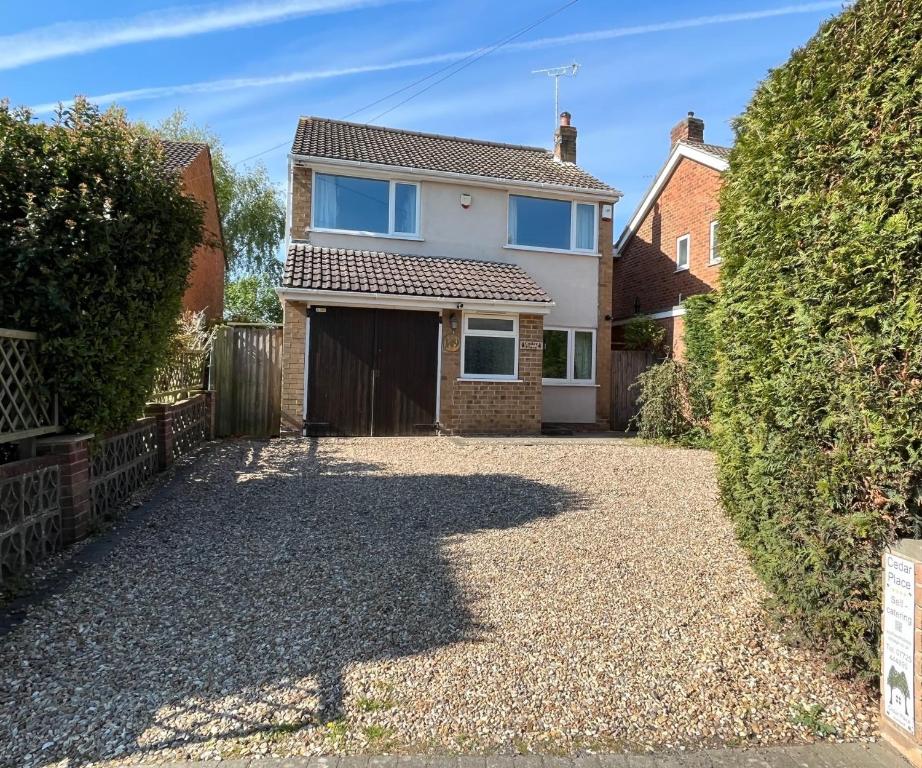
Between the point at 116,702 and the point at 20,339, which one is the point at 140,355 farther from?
the point at 116,702

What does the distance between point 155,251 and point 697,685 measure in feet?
17.6

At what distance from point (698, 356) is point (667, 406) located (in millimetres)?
1173

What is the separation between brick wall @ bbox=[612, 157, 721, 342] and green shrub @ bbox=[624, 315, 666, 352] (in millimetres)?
1199

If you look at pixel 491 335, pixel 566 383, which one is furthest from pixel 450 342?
pixel 566 383

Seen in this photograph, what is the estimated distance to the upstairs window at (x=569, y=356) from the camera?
46.3ft

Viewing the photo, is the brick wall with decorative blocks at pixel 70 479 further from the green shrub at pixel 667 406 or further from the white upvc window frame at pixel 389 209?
the green shrub at pixel 667 406

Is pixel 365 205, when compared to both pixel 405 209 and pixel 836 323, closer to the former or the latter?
pixel 405 209

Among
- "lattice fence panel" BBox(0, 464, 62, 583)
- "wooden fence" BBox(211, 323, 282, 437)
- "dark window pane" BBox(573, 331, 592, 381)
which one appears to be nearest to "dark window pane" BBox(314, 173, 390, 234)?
"wooden fence" BBox(211, 323, 282, 437)

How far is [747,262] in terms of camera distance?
3.75 meters

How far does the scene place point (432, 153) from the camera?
48.1 ft

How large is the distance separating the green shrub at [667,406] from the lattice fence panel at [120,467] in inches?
338

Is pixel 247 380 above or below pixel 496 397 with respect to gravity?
above

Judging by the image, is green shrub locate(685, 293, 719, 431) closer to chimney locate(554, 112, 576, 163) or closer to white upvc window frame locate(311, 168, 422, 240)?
white upvc window frame locate(311, 168, 422, 240)

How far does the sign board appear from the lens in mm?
2594
